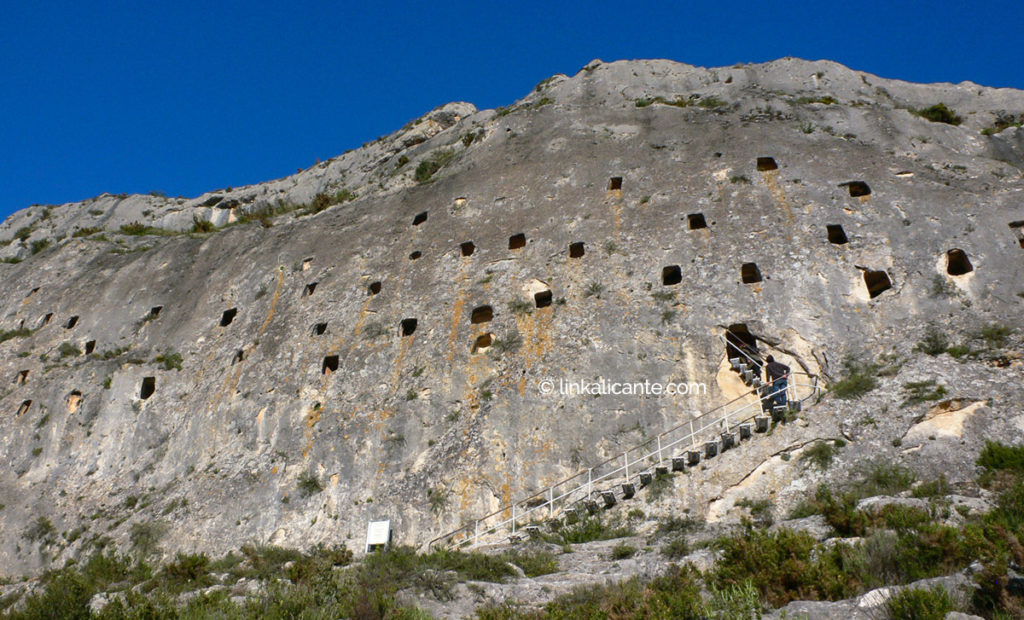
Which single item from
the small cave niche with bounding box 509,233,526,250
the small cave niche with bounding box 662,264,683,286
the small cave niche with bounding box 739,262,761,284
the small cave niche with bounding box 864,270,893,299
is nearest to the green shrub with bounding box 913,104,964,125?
the small cave niche with bounding box 864,270,893,299

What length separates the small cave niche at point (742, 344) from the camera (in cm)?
1667

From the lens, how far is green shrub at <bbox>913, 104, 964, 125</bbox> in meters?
24.4

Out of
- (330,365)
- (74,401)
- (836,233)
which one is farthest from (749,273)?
(74,401)

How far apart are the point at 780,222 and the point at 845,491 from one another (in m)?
8.23

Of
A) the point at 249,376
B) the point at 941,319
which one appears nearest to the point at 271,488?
the point at 249,376

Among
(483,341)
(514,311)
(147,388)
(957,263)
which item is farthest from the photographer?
(147,388)

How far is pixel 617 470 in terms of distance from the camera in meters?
15.0

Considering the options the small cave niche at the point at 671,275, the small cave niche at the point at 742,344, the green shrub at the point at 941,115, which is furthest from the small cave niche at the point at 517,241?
the green shrub at the point at 941,115

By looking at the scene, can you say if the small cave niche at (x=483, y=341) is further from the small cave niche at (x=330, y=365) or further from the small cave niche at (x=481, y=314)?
the small cave niche at (x=330, y=365)

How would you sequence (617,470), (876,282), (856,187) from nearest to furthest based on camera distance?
(617,470) → (876,282) → (856,187)

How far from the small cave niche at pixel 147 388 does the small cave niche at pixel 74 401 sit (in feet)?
5.47

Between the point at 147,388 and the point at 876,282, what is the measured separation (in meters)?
18.4

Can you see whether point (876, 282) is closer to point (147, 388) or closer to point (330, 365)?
point (330, 365)

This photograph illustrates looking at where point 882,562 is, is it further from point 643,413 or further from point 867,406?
point 643,413
